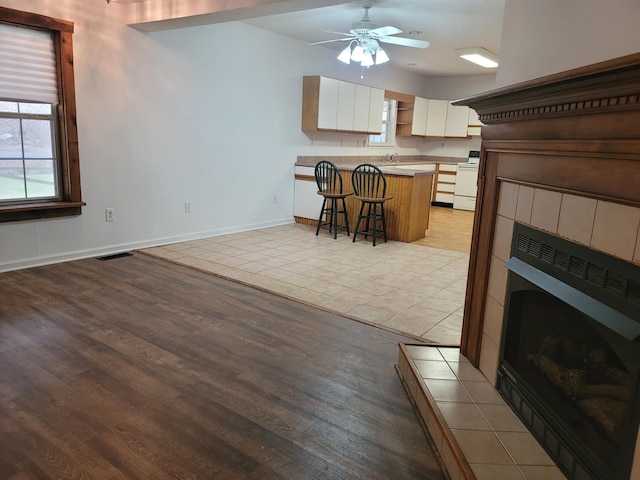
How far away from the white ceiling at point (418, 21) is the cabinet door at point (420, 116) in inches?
71.7

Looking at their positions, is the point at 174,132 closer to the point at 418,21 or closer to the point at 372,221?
the point at 372,221

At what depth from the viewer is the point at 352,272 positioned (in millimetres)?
4332

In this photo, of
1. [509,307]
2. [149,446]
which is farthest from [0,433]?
[509,307]

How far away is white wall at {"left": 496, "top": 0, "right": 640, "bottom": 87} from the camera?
1395 millimetres

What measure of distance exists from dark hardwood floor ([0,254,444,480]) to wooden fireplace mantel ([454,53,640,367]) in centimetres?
72

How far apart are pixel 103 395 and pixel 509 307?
1863 millimetres

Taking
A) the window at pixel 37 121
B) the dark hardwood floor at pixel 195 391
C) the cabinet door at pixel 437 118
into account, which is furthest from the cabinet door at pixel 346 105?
the dark hardwood floor at pixel 195 391

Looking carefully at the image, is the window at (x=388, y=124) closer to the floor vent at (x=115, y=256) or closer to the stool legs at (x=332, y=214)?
the stool legs at (x=332, y=214)

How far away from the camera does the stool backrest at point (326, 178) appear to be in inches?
238

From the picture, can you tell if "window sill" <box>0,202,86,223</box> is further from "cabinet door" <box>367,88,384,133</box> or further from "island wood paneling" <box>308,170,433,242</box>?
"cabinet door" <box>367,88,384,133</box>

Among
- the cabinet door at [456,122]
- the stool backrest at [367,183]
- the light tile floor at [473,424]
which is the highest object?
the cabinet door at [456,122]

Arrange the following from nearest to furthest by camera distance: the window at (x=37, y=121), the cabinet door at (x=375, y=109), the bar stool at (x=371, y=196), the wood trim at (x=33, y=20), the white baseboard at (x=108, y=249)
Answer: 1. the wood trim at (x=33, y=20)
2. the window at (x=37, y=121)
3. the white baseboard at (x=108, y=249)
4. the bar stool at (x=371, y=196)
5. the cabinet door at (x=375, y=109)

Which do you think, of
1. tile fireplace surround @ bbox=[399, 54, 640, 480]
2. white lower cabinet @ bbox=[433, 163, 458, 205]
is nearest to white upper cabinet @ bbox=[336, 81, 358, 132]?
white lower cabinet @ bbox=[433, 163, 458, 205]

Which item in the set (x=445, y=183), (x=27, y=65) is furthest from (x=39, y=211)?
(x=445, y=183)
